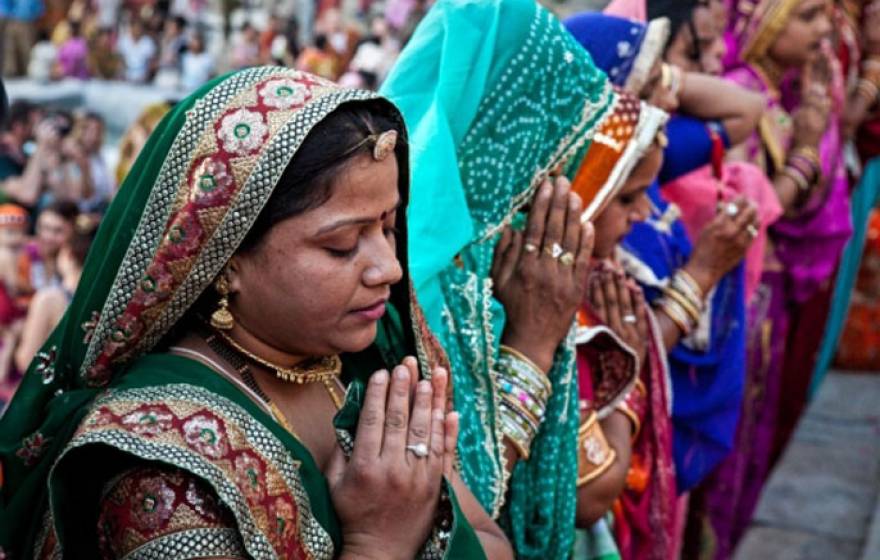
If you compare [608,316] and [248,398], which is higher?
[248,398]

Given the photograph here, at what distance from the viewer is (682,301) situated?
324 centimetres

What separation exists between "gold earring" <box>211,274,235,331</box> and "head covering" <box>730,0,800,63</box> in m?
3.72

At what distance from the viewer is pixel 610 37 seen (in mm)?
3027

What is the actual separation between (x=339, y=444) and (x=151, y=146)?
1.54ft

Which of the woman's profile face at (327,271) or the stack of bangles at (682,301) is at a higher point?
the woman's profile face at (327,271)

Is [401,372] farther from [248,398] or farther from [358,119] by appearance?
[358,119]

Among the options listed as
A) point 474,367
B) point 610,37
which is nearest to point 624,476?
point 474,367

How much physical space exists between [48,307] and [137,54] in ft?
44.3

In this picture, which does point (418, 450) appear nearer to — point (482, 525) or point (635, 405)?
point (482, 525)

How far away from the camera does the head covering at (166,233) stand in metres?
1.54

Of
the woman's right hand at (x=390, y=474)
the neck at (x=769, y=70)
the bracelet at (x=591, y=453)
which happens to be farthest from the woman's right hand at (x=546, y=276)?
the neck at (x=769, y=70)

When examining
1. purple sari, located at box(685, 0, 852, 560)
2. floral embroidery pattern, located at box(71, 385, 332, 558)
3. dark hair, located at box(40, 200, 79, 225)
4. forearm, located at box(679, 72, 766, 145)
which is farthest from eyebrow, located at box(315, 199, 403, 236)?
dark hair, located at box(40, 200, 79, 225)

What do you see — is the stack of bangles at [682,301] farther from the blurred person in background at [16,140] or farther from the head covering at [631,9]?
the blurred person in background at [16,140]

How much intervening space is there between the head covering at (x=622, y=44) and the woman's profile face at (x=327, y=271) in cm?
148
